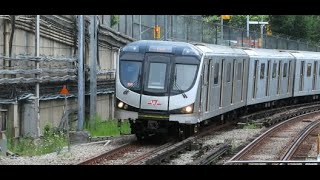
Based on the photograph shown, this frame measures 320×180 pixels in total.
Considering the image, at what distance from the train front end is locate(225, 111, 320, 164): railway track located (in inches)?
70.4

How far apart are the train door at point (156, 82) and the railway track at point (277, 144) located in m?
2.33

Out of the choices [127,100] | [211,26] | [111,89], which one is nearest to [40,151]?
[127,100]

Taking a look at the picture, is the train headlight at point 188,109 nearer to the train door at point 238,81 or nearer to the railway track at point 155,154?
the railway track at point 155,154

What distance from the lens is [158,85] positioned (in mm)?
15500

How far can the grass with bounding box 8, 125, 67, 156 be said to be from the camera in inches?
577

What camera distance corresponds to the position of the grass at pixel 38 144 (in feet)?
48.1

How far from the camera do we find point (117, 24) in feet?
83.1

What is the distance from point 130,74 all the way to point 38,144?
286cm

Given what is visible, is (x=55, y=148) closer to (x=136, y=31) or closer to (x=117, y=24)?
(x=117, y=24)

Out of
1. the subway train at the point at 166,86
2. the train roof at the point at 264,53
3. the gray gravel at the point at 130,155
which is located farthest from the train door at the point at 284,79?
the gray gravel at the point at 130,155

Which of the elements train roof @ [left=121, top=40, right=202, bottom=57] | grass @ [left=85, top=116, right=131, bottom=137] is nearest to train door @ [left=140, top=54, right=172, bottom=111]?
train roof @ [left=121, top=40, right=202, bottom=57]

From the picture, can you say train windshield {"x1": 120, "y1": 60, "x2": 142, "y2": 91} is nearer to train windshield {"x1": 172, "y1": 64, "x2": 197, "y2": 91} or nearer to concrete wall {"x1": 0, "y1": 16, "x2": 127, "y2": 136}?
train windshield {"x1": 172, "y1": 64, "x2": 197, "y2": 91}
